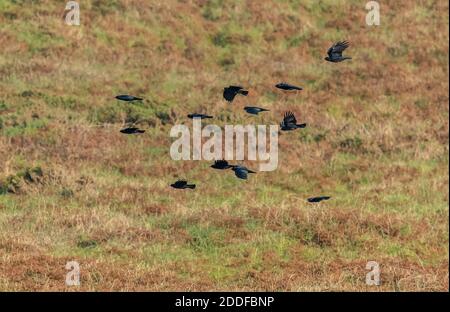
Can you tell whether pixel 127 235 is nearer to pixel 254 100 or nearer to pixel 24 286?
pixel 24 286

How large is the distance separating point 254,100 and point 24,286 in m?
14.7

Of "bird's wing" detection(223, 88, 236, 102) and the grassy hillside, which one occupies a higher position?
"bird's wing" detection(223, 88, 236, 102)

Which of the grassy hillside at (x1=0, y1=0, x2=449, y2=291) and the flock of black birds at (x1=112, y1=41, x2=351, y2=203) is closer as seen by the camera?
the flock of black birds at (x1=112, y1=41, x2=351, y2=203)

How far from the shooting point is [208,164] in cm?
2203

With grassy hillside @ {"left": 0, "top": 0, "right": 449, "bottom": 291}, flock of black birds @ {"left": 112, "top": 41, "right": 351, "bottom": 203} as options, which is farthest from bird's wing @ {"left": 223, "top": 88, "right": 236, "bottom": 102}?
grassy hillside @ {"left": 0, "top": 0, "right": 449, "bottom": 291}

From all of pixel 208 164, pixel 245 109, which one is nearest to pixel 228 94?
pixel 245 109

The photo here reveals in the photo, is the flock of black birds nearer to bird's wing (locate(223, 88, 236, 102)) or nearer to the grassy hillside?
bird's wing (locate(223, 88, 236, 102))

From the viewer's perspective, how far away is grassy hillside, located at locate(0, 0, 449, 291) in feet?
51.4

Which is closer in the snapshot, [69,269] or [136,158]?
[69,269]

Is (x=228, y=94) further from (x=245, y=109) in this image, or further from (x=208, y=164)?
(x=208, y=164)

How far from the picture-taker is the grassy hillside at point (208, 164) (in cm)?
1566

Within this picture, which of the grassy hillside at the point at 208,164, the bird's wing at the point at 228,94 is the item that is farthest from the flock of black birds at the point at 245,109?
the grassy hillside at the point at 208,164
